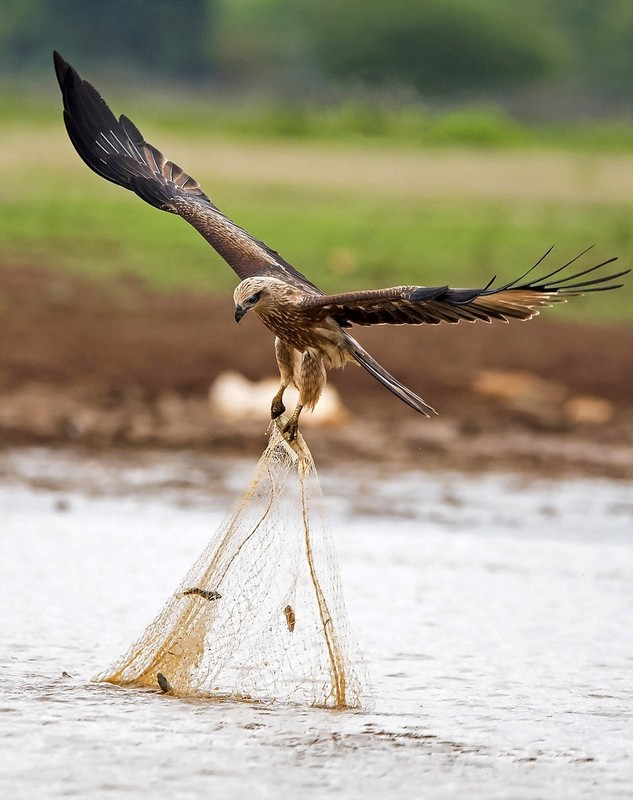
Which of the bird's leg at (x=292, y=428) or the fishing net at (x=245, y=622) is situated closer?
the fishing net at (x=245, y=622)

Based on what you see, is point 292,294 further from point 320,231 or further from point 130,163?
point 320,231

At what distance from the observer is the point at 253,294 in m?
5.69

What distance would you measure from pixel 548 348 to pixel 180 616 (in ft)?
25.7

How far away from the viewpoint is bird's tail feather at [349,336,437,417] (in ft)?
17.3

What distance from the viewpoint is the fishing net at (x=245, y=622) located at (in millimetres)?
5887

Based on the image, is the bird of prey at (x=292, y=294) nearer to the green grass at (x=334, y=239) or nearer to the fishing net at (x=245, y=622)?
the fishing net at (x=245, y=622)

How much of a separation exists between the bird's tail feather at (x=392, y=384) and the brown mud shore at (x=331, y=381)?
5.01 meters

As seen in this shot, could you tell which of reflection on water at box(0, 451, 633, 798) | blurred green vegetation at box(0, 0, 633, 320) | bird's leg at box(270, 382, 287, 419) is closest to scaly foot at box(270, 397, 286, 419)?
bird's leg at box(270, 382, 287, 419)

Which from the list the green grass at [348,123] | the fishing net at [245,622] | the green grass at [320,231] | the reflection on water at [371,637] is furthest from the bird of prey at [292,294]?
the green grass at [348,123]

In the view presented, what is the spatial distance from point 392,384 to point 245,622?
1211 millimetres

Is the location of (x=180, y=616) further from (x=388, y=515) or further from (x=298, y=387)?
(x=388, y=515)

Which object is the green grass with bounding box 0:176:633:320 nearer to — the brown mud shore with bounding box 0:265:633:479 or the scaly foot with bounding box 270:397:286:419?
the brown mud shore with bounding box 0:265:633:479

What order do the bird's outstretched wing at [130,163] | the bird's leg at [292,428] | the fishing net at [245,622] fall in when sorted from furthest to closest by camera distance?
the bird's outstretched wing at [130,163]
the bird's leg at [292,428]
the fishing net at [245,622]

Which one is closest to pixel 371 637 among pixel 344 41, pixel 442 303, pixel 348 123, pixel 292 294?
pixel 292 294
